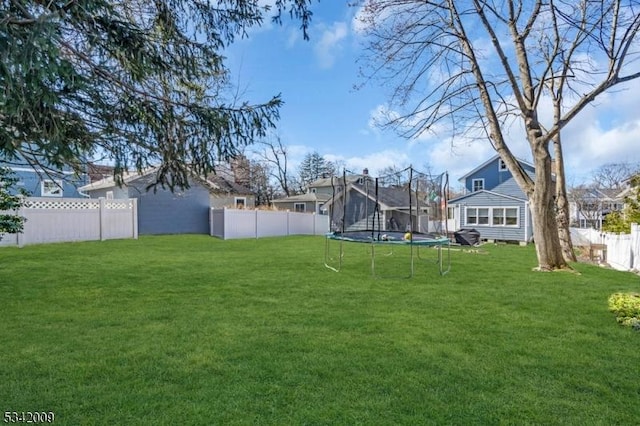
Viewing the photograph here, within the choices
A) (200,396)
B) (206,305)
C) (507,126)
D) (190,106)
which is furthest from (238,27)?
(507,126)

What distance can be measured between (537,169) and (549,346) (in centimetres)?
608

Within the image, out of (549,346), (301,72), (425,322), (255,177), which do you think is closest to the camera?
(549,346)

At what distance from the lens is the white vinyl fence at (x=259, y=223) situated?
16422mm

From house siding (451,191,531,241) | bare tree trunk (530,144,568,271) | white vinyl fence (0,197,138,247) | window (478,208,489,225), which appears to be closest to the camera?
bare tree trunk (530,144,568,271)

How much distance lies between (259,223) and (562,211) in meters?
11.8

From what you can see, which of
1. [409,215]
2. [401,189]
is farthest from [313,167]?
[409,215]

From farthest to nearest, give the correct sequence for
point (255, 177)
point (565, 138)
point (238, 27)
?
1. point (255, 177)
2. point (565, 138)
3. point (238, 27)

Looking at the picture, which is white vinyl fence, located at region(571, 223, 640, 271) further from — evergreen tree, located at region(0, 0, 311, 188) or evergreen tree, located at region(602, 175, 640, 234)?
evergreen tree, located at region(0, 0, 311, 188)

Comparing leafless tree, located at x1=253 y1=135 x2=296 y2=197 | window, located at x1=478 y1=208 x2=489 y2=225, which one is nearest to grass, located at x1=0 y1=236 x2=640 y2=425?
window, located at x1=478 y1=208 x2=489 y2=225

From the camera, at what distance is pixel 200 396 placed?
8.09ft

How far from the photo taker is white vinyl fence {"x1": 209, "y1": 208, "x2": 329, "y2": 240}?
16422mm

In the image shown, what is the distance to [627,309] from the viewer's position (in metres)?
4.42

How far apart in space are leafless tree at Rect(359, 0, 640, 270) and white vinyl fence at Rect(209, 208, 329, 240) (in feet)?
30.2

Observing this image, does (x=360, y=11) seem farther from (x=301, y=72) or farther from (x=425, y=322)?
(x=425, y=322)
